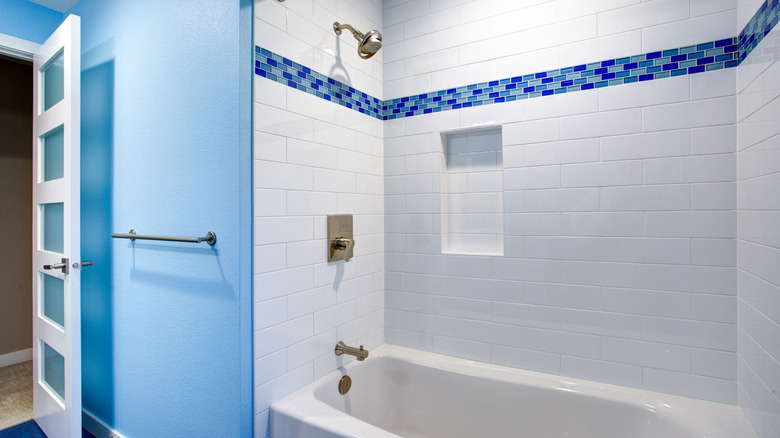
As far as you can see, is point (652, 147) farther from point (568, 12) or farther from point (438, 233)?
point (438, 233)

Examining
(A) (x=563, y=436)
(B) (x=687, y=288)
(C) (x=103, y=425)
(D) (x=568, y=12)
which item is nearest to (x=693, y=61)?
(D) (x=568, y=12)

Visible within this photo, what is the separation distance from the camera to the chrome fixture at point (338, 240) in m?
1.72

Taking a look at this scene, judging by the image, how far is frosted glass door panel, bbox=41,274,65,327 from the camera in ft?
6.15

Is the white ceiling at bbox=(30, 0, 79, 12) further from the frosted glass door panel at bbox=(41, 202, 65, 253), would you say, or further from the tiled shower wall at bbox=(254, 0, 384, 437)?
the tiled shower wall at bbox=(254, 0, 384, 437)

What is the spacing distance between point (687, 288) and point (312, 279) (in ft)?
5.03

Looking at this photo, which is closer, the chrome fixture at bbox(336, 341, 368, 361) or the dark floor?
the chrome fixture at bbox(336, 341, 368, 361)

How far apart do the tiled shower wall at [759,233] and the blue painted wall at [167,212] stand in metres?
1.65

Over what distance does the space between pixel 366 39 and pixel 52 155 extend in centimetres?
180

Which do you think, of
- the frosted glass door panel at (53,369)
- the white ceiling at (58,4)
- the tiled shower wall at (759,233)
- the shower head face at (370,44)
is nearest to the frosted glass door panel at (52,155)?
the white ceiling at (58,4)

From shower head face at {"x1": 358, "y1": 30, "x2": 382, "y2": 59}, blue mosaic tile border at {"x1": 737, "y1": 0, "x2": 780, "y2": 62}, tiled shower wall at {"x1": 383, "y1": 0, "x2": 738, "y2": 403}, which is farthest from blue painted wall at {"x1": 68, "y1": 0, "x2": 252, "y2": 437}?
blue mosaic tile border at {"x1": 737, "y1": 0, "x2": 780, "y2": 62}

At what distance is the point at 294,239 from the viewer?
152 cm

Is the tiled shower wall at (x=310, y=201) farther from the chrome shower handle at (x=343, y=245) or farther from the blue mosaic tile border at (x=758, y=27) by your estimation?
the blue mosaic tile border at (x=758, y=27)

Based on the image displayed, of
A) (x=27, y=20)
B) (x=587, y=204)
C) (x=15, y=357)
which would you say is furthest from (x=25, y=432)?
(x=587, y=204)

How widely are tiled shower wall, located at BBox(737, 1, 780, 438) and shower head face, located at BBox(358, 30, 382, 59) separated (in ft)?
4.44
